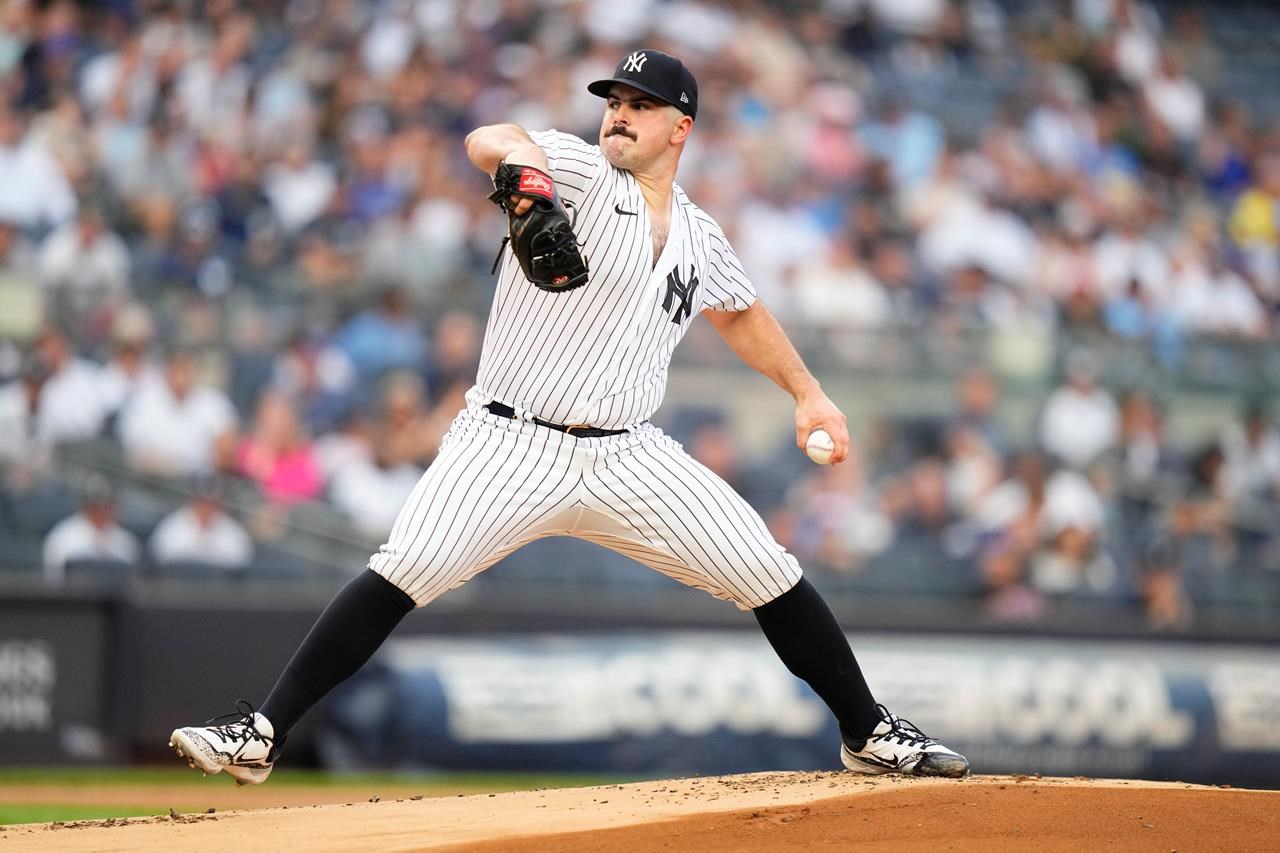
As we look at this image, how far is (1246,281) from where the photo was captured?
14750 millimetres

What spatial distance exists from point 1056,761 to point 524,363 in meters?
6.53

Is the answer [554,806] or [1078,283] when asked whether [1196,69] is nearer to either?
[1078,283]

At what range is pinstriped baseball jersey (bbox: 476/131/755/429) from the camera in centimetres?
454

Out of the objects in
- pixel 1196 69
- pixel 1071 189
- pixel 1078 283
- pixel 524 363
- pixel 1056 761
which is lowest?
pixel 1056 761

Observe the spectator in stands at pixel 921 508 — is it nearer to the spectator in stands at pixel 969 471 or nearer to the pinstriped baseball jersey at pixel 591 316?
the spectator in stands at pixel 969 471

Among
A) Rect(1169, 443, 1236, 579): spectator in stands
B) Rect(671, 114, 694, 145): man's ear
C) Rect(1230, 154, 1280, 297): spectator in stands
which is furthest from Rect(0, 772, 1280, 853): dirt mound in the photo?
Rect(1230, 154, 1280, 297): spectator in stands

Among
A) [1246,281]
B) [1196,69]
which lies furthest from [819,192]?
[1196,69]

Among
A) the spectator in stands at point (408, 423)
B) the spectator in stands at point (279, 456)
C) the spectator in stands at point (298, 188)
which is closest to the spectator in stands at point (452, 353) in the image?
the spectator in stands at point (408, 423)

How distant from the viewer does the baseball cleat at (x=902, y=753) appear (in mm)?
4992

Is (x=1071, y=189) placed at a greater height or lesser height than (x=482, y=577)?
greater

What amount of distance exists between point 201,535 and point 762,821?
588cm

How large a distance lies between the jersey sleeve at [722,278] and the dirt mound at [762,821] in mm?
1380

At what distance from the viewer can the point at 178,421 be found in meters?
10.0

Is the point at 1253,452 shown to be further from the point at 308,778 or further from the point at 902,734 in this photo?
the point at 902,734
